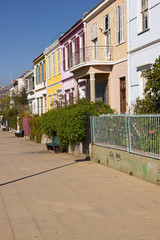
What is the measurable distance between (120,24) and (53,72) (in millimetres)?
15668

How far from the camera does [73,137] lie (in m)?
15.7

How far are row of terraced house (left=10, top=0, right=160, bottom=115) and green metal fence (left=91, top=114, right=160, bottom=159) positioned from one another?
127 inches

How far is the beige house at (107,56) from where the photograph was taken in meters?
19.0

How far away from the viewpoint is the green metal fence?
941 cm

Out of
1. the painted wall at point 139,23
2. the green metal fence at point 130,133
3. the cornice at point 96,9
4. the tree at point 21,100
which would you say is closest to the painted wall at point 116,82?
the painted wall at point 139,23

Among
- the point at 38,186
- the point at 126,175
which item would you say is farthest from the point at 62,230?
the point at 126,175

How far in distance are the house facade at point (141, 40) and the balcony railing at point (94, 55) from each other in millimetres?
2809

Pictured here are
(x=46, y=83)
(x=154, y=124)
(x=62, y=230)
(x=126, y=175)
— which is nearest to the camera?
(x=62, y=230)

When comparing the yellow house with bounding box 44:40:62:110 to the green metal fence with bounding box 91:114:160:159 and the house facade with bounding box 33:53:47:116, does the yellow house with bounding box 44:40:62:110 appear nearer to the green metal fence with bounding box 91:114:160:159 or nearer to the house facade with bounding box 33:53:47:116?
the house facade with bounding box 33:53:47:116

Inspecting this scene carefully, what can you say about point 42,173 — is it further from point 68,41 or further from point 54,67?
point 54,67

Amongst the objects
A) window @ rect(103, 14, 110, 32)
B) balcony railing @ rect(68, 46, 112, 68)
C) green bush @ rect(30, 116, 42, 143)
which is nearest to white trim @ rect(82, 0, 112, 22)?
window @ rect(103, 14, 110, 32)

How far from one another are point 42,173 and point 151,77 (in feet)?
14.1

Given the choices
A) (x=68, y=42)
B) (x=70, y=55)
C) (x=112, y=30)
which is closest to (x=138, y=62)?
(x=112, y=30)

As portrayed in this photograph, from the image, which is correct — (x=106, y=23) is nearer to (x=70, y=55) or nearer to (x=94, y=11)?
(x=94, y=11)
